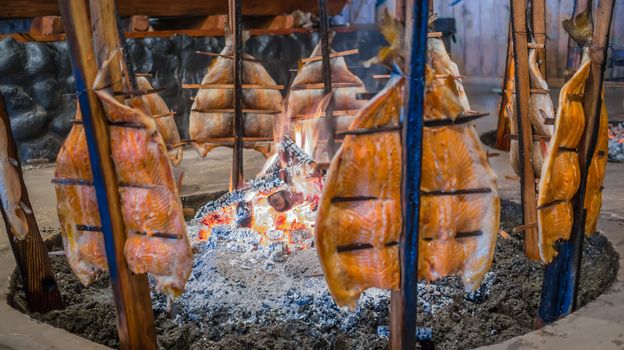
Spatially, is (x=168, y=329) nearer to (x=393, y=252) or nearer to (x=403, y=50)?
(x=393, y=252)

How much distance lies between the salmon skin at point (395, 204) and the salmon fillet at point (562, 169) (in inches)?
16.9

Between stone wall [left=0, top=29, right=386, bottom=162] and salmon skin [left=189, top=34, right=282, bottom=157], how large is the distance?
222 centimetres

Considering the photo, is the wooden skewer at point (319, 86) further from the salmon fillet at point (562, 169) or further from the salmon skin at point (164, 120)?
the salmon fillet at point (562, 169)

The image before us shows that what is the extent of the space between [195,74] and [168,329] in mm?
6170

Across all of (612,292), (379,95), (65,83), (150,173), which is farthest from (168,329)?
(65,83)

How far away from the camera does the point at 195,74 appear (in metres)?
8.77

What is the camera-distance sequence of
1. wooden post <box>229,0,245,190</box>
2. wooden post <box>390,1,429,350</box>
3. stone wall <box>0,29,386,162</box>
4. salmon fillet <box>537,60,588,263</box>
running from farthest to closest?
stone wall <box>0,29,386,162</box> → wooden post <box>229,0,245,190</box> → salmon fillet <box>537,60,588,263</box> → wooden post <box>390,1,429,350</box>

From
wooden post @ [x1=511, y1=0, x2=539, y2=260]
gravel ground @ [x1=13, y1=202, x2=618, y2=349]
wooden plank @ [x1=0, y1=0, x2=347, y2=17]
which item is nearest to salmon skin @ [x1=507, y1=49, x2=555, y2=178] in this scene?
wooden post @ [x1=511, y1=0, x2=539, y2=260]

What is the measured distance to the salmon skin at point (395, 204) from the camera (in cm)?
204

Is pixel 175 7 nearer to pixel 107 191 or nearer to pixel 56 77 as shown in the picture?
pixel 56 77

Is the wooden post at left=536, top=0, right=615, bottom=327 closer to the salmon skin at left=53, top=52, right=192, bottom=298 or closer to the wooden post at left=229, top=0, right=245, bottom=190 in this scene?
the salmon skin at left=53, top=52, right=192, bottom=298

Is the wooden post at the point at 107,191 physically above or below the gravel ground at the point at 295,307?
above

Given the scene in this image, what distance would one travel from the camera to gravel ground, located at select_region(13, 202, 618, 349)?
2973 mm

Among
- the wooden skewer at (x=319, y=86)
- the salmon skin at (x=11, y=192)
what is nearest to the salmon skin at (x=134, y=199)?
the salmon skin at (x=11, y=192)
